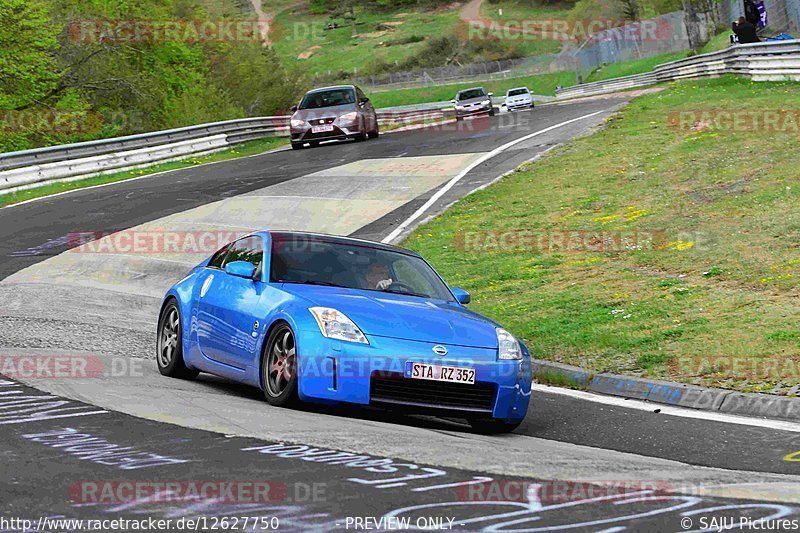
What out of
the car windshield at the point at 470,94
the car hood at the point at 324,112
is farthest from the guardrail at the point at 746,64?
the car hood at the point at 324,112

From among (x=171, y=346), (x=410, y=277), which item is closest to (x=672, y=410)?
(x=410, y=277)

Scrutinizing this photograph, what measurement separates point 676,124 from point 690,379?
19822 millimetres

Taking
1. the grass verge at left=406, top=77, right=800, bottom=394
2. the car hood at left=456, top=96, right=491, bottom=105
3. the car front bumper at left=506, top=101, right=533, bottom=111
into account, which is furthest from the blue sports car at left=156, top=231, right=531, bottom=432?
the car front bumper at left=506, top=101, right=533, bottom=111

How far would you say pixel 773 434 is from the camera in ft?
27.0

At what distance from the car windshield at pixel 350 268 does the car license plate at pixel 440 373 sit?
1.39m

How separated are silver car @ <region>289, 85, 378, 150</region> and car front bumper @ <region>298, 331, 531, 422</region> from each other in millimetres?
27705

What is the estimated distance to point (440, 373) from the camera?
8.30 meters

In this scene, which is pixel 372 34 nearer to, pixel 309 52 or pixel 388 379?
pixel 309 52

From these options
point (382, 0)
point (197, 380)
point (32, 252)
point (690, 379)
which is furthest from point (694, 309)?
point (382, 0)

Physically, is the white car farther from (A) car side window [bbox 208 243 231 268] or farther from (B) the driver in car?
(B) the driver in car

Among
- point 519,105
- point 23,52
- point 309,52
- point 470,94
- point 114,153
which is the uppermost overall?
point 309,52

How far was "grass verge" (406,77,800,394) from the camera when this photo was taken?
11.0 m

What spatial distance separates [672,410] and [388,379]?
8.50 feet

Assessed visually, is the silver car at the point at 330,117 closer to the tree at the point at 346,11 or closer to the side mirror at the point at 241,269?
the side mirror at the point at 241,269
